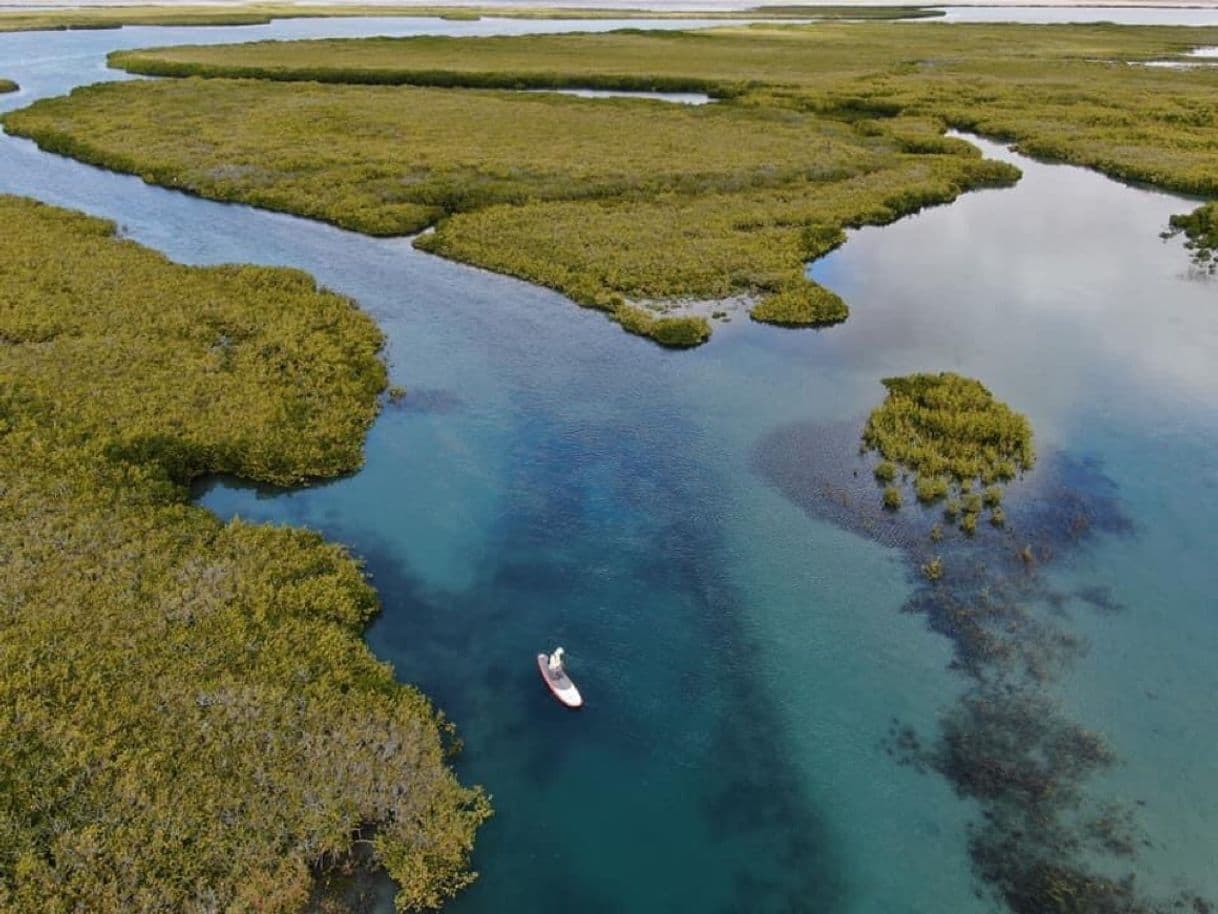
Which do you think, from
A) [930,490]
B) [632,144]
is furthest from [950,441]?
[632,144]

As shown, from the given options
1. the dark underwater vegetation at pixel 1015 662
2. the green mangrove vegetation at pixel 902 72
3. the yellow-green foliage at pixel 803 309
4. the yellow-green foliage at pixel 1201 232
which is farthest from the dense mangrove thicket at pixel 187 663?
the green mangrove vegetation at pixel 902 72

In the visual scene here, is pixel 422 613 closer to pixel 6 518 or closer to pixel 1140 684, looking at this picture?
pixel 6 518

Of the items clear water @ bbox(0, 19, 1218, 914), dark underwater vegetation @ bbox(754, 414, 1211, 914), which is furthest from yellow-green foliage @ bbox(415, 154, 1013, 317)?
dark underwater vegetation @ bbox(754, 414, 1211, 914)

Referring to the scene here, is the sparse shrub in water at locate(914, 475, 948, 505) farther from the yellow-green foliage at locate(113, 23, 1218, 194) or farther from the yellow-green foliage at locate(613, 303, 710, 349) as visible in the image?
the yellow-green foliage at locate(113, 23, 1218, 194)

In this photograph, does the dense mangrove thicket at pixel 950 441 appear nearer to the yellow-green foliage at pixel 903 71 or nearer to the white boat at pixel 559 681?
the white boat at pixel 559 681

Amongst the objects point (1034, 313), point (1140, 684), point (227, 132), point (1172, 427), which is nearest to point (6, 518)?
point (1140, 684)

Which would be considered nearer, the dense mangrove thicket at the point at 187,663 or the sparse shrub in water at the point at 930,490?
the dense mangrove thicket at the point at 187,663

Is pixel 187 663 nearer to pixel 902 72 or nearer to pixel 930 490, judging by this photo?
pixel 930 490
